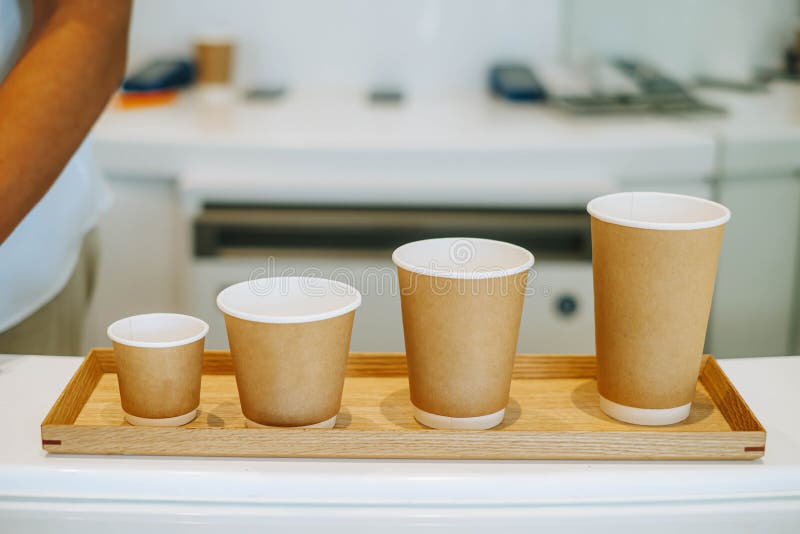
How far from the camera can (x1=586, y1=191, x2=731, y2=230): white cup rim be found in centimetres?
55

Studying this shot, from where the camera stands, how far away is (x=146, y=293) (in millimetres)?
1664

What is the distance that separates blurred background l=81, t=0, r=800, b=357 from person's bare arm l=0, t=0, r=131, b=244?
22.3 inches

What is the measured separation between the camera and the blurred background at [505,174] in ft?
4.55

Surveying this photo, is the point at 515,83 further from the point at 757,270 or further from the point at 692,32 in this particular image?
the point at 757,270

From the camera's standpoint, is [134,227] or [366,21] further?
[366,21]

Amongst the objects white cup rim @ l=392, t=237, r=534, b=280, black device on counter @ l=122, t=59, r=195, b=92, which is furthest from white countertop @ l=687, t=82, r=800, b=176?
black device on counter @ l=122, t=59, r=195, b=92

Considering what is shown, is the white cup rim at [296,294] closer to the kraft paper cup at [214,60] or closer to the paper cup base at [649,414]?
the paper cup base at [649,414]

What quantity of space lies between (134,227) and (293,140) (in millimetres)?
343

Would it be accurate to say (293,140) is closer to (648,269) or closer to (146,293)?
(146,293)

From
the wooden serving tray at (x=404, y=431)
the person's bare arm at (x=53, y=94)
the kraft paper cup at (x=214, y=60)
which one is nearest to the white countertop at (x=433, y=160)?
the kraft paper cup at (x=214, y=60)

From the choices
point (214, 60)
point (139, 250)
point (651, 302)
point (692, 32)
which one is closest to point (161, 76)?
point (214, 60)

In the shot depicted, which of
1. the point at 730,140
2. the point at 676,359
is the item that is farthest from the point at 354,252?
the point at 676,359

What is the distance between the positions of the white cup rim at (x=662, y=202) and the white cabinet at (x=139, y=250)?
3.56 ft

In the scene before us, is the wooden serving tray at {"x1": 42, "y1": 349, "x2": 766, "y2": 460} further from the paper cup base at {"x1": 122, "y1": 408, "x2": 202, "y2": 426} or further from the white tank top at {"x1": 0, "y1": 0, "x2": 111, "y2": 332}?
the white tank top at {"x1": 0, "y1": 0, "x2": 111, "y2": 332}
